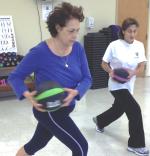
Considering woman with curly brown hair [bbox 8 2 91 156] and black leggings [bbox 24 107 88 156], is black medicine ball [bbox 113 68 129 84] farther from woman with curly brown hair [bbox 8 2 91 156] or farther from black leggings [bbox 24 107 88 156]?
black leggings [bbox 24 107 88 156]

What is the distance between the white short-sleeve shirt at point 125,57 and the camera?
9.66 ft

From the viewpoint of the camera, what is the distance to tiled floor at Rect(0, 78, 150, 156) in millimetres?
2990

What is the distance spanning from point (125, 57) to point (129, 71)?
0.18 meters

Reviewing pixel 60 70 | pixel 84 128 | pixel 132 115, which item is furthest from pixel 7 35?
pixel 60 70

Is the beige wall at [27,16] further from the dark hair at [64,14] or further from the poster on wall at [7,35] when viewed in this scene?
the dark hair at [64,14]

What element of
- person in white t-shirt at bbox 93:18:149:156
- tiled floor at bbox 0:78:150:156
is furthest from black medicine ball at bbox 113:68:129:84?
tiled floor at bbox 0:78:150:156

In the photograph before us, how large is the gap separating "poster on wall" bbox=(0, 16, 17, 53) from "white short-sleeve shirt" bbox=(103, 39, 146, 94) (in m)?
2.30

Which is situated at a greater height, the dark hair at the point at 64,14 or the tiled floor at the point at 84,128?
the dark hair at the point at 64,14

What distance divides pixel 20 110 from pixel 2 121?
0.46 meters

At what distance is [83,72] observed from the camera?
203 centimetres

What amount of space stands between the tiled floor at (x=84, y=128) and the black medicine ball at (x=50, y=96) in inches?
50.3

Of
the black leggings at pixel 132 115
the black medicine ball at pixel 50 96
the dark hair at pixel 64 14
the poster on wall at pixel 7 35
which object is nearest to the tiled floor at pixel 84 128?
the black leggings at pixel 132 115

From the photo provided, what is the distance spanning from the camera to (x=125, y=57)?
295 cm

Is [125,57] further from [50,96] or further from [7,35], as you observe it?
[7,35]
